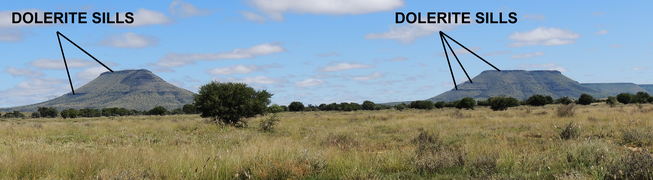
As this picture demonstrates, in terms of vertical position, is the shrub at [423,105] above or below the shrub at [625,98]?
below

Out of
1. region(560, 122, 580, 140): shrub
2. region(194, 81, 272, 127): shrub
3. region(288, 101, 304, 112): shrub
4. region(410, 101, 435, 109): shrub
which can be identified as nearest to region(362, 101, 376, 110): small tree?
region(410, 101, 435, 109): shrub

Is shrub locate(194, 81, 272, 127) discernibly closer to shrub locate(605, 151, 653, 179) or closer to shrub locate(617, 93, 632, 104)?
shrub locate(605, 151, 653, 179)

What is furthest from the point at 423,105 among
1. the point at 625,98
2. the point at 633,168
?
the point at 633,168

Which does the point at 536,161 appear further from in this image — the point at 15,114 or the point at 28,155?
the point at 15,114

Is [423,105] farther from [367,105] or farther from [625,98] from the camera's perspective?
[625,98]

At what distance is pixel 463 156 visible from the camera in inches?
322

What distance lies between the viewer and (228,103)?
29172 mm

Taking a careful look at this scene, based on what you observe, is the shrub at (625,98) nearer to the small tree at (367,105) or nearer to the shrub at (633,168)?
the small tree at (367,105)

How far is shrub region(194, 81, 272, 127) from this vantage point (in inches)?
1128

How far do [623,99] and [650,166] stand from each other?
100421mm

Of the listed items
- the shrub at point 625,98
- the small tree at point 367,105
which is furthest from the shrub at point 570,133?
the small tree at point 367,105

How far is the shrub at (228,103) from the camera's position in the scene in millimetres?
28641

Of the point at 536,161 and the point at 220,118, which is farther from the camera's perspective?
the point at 220,118

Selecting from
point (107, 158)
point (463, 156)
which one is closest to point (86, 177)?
point (107, 158)
